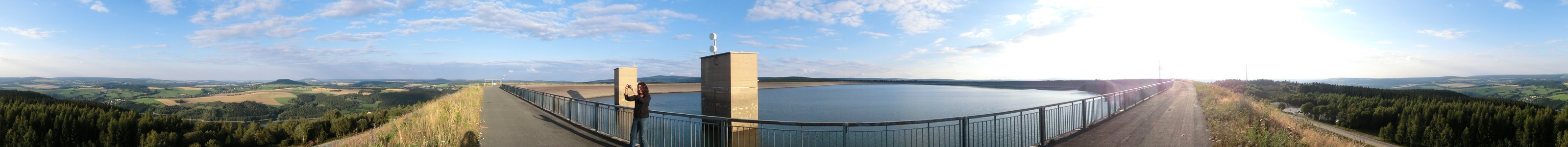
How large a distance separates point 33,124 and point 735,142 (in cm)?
1083

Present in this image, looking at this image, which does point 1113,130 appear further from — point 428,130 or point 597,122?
point 428,130

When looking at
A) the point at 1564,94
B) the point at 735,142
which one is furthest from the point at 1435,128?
the point at 1564,94

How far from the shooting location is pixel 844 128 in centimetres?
668

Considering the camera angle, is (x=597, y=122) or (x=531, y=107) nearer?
(x=597, y=122)

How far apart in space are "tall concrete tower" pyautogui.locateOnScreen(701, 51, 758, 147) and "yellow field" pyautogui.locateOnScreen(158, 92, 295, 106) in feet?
238

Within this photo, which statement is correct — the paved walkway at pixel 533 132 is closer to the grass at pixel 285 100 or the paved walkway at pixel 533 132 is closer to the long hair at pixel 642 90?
the long hair at pixel 642 90

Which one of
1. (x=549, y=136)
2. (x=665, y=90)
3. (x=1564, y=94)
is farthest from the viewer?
(x=665, y=90)

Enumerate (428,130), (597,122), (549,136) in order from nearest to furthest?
(428,130)
(549,136)
(597,122)

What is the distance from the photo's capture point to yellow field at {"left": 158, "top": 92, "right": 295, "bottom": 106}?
68562mm

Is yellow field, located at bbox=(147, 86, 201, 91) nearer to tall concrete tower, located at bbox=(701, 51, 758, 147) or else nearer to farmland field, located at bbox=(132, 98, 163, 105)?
farmland field, located at bbox=(132, 98, 163, 105)

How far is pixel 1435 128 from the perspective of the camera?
1219cm

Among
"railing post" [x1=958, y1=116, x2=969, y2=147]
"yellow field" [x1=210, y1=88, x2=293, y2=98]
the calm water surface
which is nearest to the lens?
"railing post" [x1=958, y1=116, x2=969, y2=147]

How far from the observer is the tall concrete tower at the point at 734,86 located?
13805 millimetres

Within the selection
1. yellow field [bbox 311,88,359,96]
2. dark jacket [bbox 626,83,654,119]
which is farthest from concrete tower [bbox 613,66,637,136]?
yellow field [bbox 311,88,359,96]
